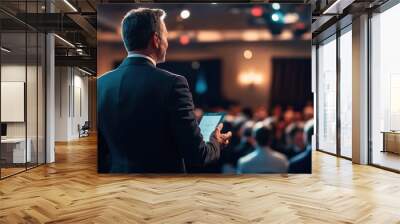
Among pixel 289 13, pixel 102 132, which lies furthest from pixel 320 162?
pixel 102 132

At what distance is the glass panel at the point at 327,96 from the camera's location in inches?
400

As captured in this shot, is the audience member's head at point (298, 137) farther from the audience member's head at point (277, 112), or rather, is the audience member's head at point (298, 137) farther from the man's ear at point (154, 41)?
the man's ear at point (154, 41)

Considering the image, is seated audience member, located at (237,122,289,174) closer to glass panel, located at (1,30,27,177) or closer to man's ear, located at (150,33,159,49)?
man's ear, located at (150,33,159,49)

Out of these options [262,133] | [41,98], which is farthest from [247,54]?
[41,98]

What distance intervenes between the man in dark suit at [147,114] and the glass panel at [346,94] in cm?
401

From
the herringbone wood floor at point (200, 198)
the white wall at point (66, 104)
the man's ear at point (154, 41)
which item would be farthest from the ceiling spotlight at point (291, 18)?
the white wall at point (66, 104)

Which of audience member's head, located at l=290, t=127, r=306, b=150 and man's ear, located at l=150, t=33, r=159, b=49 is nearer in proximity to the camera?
man's ear, located at l=150, t=33, r=159, b=49

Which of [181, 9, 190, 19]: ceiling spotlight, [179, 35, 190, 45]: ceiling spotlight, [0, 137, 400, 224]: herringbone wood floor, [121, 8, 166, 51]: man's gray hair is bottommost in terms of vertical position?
[0, 137, 400, 224]: herringbone wood floor

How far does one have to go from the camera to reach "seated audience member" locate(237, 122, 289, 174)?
6395 millimetres

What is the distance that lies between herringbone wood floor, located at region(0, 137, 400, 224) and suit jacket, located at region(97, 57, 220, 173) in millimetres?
330

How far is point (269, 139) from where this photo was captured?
639cm

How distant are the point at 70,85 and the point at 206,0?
9.85 metres

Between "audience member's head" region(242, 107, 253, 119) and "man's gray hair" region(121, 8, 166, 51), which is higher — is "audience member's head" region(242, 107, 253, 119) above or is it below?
below

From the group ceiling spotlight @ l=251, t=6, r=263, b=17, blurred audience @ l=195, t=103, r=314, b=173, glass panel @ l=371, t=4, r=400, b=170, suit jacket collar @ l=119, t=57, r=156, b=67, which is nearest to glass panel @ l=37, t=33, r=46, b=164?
suit jacket collar @ l=119, t=57, r=156, b=67
